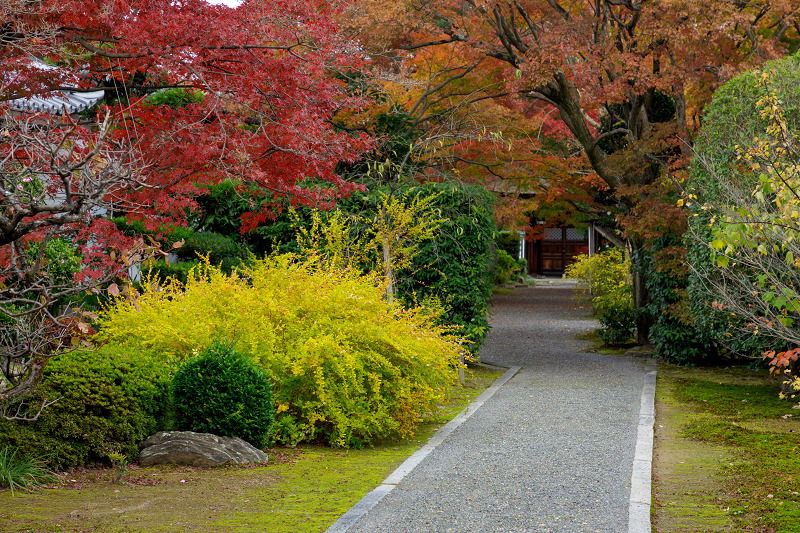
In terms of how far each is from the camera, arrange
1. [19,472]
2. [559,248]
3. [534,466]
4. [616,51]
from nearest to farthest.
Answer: [19,472]
[534,466]
[616,51]
[559,248]

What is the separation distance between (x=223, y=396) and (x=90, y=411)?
1.07m

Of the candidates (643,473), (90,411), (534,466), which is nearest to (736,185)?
(643,473)

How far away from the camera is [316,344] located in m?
7.00

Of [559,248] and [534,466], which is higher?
[559,248]

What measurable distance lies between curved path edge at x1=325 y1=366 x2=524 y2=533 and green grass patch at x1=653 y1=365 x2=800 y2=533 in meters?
0.47

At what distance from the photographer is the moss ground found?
4.88m

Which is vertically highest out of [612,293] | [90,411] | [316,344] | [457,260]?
[457,260]

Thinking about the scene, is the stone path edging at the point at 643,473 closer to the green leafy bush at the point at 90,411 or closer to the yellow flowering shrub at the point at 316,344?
the yellow flowering shrub at the point at 316,344

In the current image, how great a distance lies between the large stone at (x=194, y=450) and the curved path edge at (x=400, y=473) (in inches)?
50.6

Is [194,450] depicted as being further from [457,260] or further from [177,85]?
[457,260]

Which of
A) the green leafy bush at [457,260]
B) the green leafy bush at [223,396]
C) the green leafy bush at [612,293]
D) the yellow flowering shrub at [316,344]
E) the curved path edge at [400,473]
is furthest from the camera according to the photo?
the green leafy bush at [612,293]

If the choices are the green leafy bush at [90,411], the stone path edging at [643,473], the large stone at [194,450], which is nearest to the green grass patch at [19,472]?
the green leafy bush at [90,411]

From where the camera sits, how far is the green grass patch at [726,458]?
5.27m

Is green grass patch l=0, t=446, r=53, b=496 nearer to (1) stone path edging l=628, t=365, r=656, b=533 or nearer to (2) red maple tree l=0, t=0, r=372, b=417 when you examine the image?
(2) red maple tree l=0, t=0, r=372, b=417
